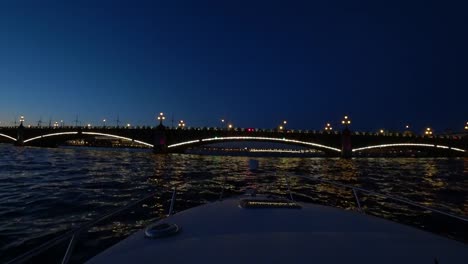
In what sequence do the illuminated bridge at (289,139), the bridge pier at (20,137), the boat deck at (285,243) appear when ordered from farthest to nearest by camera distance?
the bridge pier at (20,137) → the illuminated bridge at (289,139) → the boat deck at (285,243)

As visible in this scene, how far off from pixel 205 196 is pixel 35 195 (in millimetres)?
7626

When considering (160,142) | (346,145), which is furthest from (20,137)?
(346,145)

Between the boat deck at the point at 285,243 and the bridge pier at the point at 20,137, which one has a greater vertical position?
the bridge pier at the point at 20,137

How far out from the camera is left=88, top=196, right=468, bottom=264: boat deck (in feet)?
9.69

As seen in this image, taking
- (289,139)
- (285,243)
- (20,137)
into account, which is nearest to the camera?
(285,243)

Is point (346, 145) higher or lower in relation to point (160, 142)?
lower

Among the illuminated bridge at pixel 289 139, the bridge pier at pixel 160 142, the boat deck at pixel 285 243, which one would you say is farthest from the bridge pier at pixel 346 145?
the boat deck at pixel 285 243

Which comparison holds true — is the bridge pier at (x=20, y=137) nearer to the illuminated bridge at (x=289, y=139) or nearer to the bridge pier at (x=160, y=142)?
the illuminated bridge at (x=289, y=139)

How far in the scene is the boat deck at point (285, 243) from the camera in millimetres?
2953

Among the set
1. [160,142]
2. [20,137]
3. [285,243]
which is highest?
[20,137]

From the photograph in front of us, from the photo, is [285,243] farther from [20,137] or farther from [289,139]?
[20,137]

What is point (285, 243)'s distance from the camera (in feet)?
10.8

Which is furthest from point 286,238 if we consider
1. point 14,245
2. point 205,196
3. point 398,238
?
point 205,196

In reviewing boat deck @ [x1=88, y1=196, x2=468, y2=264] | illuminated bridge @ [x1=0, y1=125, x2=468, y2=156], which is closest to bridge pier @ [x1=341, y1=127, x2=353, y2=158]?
illuminated bridge @ [x1=0, y1=125, x2=468, y2=156]
